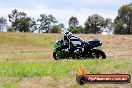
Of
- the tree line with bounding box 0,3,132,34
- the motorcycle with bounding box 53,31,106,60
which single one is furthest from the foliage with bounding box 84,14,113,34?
the motorcycle with bounding box 53,31,106,60

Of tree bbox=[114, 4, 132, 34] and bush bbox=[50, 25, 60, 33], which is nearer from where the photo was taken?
tree bbox=[114, 4, 132, 34]

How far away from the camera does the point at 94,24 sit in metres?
131

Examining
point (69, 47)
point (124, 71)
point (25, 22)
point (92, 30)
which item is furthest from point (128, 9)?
point (124, 71)

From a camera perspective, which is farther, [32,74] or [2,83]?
Result: [32,74]

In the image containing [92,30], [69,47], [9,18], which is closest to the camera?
[69,47]

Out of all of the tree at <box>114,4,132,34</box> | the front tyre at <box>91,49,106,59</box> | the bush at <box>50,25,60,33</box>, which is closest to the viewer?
the front tyre at <box>91,49,106,59</box>

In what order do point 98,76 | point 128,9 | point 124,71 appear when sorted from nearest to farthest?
point 98,76
point 124,71
point 128,9

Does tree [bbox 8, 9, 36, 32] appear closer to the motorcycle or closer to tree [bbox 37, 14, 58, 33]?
tree [bbox 37, 14, 58, 33]

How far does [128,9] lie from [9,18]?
41320 millimetres

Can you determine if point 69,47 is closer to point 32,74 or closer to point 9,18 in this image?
point 32,74

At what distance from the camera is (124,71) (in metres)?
15.7

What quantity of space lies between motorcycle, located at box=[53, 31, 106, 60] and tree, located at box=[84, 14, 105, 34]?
9773 cm

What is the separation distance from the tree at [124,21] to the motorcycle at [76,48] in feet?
293

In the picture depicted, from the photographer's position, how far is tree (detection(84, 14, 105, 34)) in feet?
419
